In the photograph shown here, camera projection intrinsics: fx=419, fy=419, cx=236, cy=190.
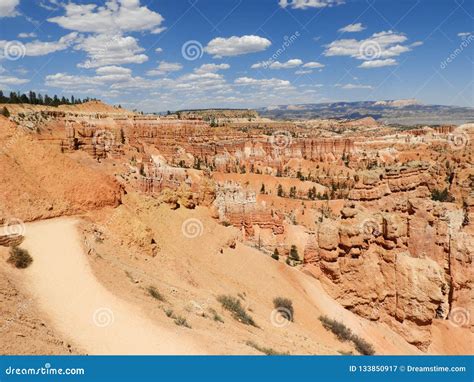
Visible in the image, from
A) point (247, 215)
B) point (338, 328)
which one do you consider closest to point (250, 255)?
point (338, 328)

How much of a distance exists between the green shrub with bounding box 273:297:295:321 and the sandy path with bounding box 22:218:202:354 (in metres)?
8.61

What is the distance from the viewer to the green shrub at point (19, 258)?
1207 cm

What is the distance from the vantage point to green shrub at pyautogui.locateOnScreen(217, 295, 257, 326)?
48.1ft

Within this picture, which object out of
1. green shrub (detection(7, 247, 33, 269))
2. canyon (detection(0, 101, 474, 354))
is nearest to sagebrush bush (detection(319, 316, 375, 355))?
canyon (detection(0, 101, 474, 354))

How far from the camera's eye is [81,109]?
115875 mm

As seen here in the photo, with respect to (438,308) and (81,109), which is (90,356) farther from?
(81,109)

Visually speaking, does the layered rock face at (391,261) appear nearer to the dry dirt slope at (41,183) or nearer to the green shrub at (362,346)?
the green shrub at (362,346)

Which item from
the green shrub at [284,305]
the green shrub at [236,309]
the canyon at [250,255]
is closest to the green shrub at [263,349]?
the canyon at [250,255]

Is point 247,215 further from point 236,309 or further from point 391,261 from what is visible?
point 236,309

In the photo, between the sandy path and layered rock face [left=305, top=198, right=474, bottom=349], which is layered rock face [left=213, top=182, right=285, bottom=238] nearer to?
layered rock face [left=305, top=198, right=474, bottom=349]

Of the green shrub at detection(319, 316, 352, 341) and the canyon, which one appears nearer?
the canyon

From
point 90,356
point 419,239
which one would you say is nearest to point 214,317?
point 90,356

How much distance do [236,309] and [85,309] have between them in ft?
19.4

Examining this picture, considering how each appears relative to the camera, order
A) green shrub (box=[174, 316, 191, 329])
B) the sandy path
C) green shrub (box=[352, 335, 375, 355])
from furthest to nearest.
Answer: green shrub (box=[352, 335, 375, 355]) → green shrub (box=[174, 316, 191, 329]) → the sandy path
